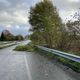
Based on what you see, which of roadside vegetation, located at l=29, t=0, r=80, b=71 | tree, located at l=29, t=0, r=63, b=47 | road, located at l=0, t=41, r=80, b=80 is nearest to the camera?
road, located at l=0, t=41, r=80, b=80

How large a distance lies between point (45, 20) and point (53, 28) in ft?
12.1

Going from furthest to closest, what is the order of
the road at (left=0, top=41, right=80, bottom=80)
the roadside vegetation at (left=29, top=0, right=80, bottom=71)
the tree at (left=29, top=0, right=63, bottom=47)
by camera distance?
the tree at (left=29, top=0, right=63, bottom=47) → the roadside vegetation at (left=29, top=0, right=80, bottom=71) → the road at (left=0, top=41, right=80, bottom=80)

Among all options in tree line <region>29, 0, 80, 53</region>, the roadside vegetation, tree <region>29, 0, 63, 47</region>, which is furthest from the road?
tree <region>29, 0, 63, 47</region>

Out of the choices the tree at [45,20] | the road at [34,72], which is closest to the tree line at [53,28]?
the tree at [45,20]

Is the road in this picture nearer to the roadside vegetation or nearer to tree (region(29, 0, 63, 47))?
the roadside vegetation

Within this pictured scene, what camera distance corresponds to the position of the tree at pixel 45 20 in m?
37.7

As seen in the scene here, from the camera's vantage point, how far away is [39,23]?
151 ft

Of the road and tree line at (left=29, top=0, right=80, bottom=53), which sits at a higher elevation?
tree line at (left=29, top=0, right=80, bottom=53)

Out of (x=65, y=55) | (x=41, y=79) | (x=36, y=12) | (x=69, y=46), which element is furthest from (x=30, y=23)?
(x=41, y=79)

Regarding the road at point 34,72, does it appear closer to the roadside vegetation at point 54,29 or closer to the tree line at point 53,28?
the roadside vegetation at point 54,29

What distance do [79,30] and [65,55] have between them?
26.5ft

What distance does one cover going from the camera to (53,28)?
1458 inches

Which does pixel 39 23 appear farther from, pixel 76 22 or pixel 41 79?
pixel 41 79

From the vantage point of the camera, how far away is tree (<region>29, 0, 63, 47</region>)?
3769 centimetres
